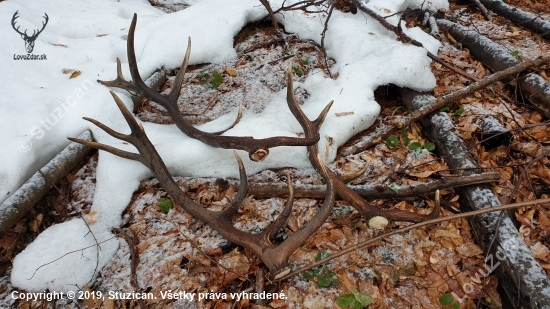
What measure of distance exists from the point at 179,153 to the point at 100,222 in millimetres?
842

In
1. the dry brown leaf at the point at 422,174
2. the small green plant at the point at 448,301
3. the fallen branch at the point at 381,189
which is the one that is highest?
the fallen branch at the point at 381,189

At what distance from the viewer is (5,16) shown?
4227 mm

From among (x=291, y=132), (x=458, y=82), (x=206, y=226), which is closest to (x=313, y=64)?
(x=291, y=132)

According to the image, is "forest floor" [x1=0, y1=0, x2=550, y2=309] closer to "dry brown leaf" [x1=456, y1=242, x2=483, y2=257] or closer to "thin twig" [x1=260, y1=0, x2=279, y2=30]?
"dry brown leaf" [x1=456, y1=242, x2=483, y2=257]

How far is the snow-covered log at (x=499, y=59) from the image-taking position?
3195 mm

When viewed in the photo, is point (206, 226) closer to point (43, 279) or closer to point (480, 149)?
point (43, 279)

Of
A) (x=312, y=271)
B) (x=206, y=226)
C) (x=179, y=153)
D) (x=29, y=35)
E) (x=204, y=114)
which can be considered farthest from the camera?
(x=29, y=35)

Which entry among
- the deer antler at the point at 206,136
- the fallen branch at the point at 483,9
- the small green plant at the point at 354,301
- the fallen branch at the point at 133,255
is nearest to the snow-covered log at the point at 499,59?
the fallen branch at the point at 483,9

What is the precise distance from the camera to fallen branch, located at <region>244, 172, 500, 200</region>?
2.49 metres

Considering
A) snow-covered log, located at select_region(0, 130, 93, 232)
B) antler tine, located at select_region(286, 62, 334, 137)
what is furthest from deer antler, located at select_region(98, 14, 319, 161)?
snow-covered log, located at select_region(0, 130, 93, 232)

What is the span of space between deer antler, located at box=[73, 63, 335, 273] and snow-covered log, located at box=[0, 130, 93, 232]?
48cm

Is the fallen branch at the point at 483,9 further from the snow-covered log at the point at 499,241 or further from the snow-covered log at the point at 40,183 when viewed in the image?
the snow-covered log at the point at 40,183

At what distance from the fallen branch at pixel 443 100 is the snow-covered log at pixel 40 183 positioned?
96.9 inches

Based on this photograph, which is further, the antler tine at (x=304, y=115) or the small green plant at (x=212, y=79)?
the small green plant at (x=212, y=79)
